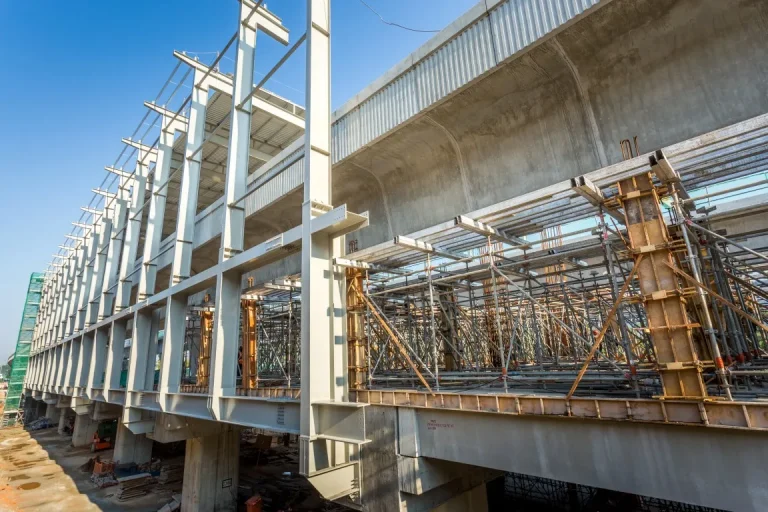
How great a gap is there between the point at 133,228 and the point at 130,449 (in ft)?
40.8

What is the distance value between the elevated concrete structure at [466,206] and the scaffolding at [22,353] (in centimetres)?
4087

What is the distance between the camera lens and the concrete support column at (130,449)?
22047mm

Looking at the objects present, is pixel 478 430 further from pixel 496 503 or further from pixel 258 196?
pixel 258 196

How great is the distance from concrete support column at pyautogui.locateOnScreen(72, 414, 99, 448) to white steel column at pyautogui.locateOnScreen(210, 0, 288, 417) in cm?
2693

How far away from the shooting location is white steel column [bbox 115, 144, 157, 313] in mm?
19250

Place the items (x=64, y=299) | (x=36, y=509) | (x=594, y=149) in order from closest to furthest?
1. (x=594, y=149)
2. (x=36, y=509)
3. (x=64, y=299)

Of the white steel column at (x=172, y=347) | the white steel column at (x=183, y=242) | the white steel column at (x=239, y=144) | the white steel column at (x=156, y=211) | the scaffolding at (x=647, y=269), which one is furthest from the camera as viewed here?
the white steel column at (x=156, y=211)

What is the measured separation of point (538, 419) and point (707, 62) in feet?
27.9

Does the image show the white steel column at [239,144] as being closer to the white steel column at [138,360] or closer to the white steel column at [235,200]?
the white steel column at [235,200]

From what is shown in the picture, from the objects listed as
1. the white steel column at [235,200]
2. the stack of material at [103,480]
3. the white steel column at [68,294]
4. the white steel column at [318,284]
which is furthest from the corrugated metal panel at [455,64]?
the white steel column at [68,294]

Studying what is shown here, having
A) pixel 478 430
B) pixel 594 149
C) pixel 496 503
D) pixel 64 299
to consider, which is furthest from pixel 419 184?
pixel 64 299

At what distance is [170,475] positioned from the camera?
21547mm

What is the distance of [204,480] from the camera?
48.3 feet

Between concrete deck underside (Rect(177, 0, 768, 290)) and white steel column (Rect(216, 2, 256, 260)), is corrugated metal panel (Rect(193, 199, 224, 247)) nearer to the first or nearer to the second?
concrete deck underside (Rect(177, 0, 768, 290))
